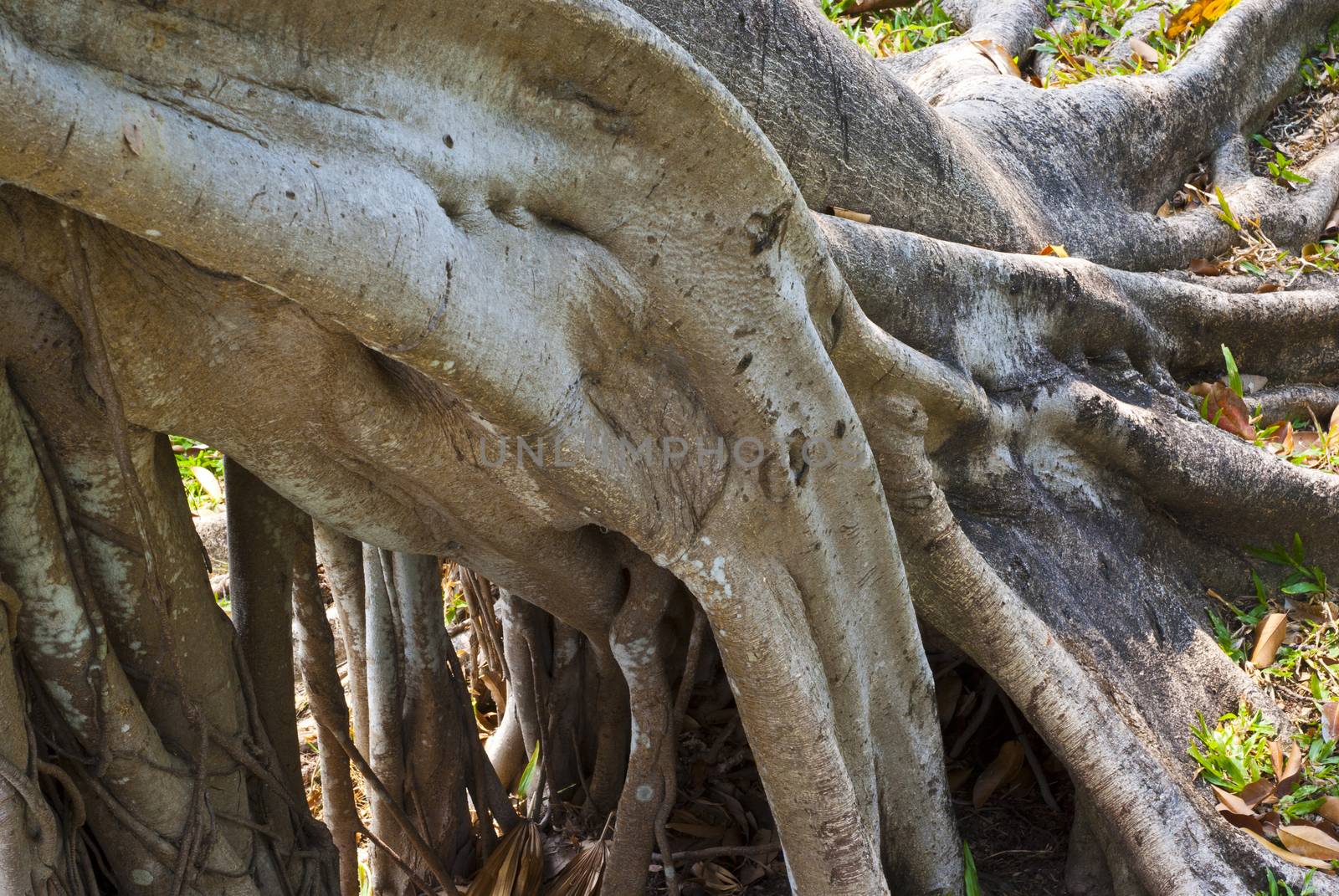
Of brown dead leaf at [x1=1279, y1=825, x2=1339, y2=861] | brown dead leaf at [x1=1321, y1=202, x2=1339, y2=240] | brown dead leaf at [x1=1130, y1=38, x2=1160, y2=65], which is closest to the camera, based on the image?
brown dead leaf at [x1=1279, y1=825, x2=1339, y2=861]

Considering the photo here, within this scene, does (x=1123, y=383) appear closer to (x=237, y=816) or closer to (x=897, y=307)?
(x=897, y=307)

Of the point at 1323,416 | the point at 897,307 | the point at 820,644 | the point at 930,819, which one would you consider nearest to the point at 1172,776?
the point at 930,819

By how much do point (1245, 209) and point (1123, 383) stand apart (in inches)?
48.7

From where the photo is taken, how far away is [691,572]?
171 centimetres

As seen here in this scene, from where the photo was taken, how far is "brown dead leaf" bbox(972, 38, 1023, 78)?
12.3 ft

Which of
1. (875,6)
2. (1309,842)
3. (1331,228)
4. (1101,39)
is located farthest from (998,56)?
(1309,842)

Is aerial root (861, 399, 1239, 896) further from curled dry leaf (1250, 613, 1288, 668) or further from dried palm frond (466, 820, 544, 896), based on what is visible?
dried palm frond (466, 820, 544, 896)

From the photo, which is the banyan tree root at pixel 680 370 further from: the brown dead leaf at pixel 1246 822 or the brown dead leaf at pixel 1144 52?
the brown dead leaf at pixel 1144 52

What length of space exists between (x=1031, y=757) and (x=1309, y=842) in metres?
0.51

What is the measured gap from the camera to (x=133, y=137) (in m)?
1.07

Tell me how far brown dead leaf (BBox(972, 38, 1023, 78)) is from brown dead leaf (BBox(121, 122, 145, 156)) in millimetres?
3105

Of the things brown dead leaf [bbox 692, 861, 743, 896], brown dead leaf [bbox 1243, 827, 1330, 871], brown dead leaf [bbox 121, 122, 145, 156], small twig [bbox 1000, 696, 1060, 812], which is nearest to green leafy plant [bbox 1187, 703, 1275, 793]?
brown dead leaf [bbox 1243, 827, 1330, 871]

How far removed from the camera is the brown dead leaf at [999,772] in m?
2.48

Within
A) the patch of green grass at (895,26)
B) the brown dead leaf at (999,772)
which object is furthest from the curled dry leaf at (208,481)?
the patch of green grass at (895,26)
